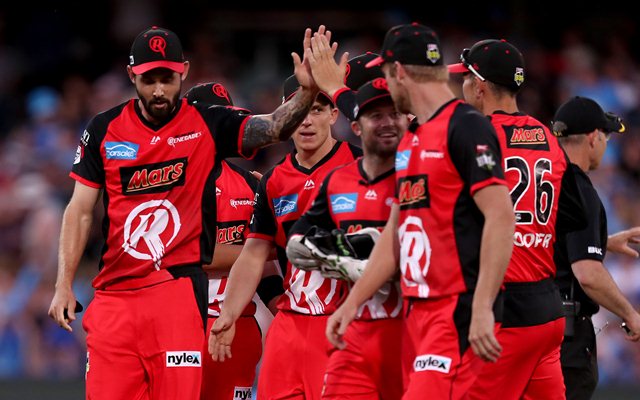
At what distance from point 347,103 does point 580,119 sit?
218cm

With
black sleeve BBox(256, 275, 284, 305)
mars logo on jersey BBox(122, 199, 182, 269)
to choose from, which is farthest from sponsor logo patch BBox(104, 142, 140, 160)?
black sleeve BBox(256, 275, 284, 305)

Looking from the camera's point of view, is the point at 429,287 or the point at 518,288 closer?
the point at 429,287

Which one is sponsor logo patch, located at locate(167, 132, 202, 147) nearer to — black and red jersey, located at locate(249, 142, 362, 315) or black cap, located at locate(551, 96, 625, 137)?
black and red jersey, located at locate(249, 142, 362, 315)

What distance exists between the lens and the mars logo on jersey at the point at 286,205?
798 cm

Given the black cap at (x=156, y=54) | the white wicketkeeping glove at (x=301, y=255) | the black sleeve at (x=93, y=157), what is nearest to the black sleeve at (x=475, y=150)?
the white wicketkeeping glove at (x=301, y=255)

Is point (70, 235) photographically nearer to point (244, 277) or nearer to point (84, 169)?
point (84, 169)

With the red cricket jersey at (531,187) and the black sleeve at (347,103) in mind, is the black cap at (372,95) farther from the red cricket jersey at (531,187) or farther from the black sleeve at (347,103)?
the red cricket jersey at (531,187)

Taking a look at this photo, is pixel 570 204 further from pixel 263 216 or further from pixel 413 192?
pixel 263 216

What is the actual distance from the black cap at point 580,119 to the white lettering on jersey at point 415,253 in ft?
8.54

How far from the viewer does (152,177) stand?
7660 millimetres

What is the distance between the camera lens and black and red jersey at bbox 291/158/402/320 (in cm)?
697

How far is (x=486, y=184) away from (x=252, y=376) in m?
3.25

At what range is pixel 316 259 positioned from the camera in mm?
6949

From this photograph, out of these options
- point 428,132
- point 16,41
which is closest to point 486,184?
point 428,132
